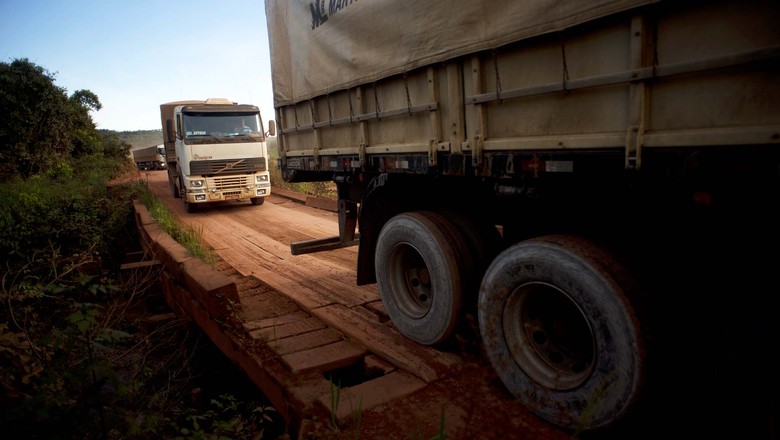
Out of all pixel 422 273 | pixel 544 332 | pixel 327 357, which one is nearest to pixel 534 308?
pixel 544 332

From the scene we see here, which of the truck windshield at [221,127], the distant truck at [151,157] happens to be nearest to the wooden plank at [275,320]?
the truck windshield at [221,127]

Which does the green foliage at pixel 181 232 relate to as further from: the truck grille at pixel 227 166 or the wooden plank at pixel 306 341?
the wooden plank at pixel 306 341

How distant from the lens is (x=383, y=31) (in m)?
3.29

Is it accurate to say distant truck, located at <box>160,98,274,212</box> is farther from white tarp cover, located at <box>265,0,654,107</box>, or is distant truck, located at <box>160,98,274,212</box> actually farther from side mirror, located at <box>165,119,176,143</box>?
white tarp cover, located at <box>265,0,654,107</box>

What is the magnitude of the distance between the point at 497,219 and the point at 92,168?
73.1 ft

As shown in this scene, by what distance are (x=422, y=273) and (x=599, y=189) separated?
5.75 ft

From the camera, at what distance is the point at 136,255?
28.2ft

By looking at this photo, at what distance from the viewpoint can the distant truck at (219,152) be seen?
1142cm

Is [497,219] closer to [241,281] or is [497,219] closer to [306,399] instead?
[306,399]

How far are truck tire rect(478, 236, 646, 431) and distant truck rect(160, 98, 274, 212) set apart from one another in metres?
9.40

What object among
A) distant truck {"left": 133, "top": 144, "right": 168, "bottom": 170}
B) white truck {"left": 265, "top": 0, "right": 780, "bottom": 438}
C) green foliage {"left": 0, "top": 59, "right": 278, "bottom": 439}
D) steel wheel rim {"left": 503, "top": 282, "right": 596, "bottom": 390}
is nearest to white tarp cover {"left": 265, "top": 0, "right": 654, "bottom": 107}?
white truck {"left": 265, "top": 0, "right": 780, "bottom": 438}

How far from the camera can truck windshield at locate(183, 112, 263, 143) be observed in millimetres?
11383

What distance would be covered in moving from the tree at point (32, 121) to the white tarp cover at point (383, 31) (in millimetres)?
19316

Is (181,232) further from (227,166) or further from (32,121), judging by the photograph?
(32,121)
